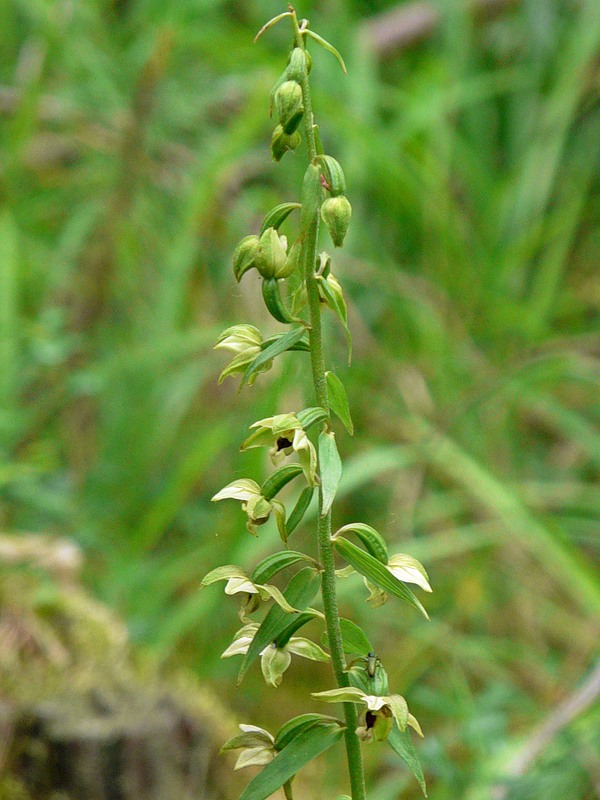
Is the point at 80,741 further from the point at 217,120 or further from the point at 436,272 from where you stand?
the point at 217,120

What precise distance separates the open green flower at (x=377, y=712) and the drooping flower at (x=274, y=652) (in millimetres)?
38

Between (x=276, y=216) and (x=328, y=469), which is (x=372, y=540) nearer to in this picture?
(x=328, y=469)

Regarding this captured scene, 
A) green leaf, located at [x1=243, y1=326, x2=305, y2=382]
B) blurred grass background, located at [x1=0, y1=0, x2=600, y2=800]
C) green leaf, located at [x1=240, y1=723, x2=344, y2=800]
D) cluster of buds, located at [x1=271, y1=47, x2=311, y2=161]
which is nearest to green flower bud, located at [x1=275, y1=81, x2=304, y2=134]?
cluster of buds, located at [x1=271, y1=47, x2=311, y2=161]

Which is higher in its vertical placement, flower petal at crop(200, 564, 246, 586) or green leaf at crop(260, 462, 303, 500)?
green leaf at crop(260, 462, 303, 500)

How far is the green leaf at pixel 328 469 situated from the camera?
0.53 meters

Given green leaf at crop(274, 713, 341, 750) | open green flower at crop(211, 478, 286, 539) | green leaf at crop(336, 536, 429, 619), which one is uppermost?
open green flower at crop(211, 478, 286, 539)

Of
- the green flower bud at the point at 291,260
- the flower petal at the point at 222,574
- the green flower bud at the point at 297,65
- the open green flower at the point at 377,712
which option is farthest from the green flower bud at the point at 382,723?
the green flower bud at the point at 297,65

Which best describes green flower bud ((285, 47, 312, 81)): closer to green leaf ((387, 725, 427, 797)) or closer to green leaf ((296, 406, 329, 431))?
green leaf ((296, 406, 329, 431))

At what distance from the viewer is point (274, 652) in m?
0.60

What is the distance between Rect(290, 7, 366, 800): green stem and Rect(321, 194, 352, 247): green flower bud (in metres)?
0.01

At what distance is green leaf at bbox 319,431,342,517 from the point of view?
0.53 metres

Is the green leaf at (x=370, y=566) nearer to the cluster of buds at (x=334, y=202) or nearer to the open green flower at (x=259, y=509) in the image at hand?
the open green flower at (x=259, y=509)

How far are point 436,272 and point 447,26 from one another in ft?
2.50

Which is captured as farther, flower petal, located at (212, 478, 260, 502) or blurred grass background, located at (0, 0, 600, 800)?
blurred grass background, located at (0, 0, 600, 800)
